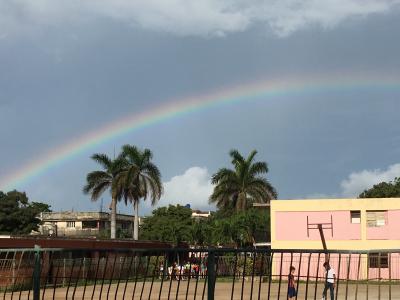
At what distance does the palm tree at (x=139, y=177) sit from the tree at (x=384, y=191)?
30.7m

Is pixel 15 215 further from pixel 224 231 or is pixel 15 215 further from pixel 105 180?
pixel 224 231

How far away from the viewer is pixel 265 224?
2314 inches

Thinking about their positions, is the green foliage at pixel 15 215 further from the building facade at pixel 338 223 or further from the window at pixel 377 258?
the window at pixel 377 258

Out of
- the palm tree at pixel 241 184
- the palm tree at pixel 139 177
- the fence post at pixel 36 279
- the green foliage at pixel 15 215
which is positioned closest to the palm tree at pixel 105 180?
the palm tree at pixel 139 177

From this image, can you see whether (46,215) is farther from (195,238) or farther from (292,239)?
(292,239)

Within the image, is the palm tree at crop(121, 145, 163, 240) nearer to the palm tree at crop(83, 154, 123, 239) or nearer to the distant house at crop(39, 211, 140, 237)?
the palm tree at crop(83, 154, 123, 239)

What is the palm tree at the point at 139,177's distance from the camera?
6169cm

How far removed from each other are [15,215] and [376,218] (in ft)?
164

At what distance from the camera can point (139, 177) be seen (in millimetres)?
62250

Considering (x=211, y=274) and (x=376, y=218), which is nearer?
(x=211, y=274)

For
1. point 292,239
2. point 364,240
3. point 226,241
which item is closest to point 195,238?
point 226,241

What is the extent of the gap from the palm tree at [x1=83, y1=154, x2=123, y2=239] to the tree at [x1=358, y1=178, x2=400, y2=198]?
34.6 metres

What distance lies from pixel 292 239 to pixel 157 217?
138ft

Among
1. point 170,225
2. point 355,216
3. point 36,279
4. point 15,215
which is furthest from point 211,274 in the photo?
point 15,215
